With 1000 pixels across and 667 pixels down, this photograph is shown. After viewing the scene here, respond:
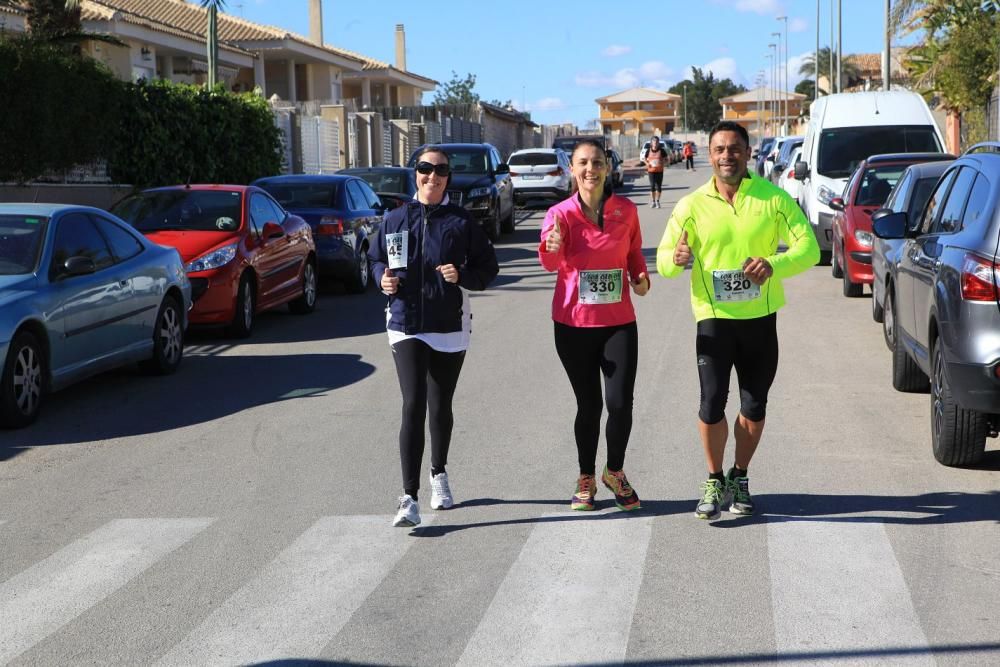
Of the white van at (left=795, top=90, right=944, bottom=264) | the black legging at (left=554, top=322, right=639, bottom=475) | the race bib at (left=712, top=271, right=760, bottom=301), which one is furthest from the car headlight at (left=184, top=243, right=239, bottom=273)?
the white van at (left=795, top=90, right=944, bottom=264)

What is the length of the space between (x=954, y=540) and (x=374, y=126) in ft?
124

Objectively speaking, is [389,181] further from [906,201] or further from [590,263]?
[590,263]

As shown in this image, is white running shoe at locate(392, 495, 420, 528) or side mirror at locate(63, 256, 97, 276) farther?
side mirror at locate(63, 256, 97, 276)

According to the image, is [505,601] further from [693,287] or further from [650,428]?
[650,428]

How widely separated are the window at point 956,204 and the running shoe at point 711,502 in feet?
7.83

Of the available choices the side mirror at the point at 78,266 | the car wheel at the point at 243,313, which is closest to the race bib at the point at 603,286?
the side mirror at the point at 78,266

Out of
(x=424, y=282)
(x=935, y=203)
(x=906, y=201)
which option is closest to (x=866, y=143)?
(x=906, y=201)

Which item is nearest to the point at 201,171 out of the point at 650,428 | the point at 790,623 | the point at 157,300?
the point at 157,300

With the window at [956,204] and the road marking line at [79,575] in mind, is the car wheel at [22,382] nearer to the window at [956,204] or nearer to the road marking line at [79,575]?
the road marking line at [79,575]

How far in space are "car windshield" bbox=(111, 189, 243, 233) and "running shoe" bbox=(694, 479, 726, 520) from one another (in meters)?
8.50

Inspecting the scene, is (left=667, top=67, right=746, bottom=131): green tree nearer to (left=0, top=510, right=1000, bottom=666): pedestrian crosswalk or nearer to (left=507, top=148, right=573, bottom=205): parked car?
(left=507, top=148, right=573, bottom=205): parked car

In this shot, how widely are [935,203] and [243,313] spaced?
23.3ft

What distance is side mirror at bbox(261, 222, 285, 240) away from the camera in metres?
14.3

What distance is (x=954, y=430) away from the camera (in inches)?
288
